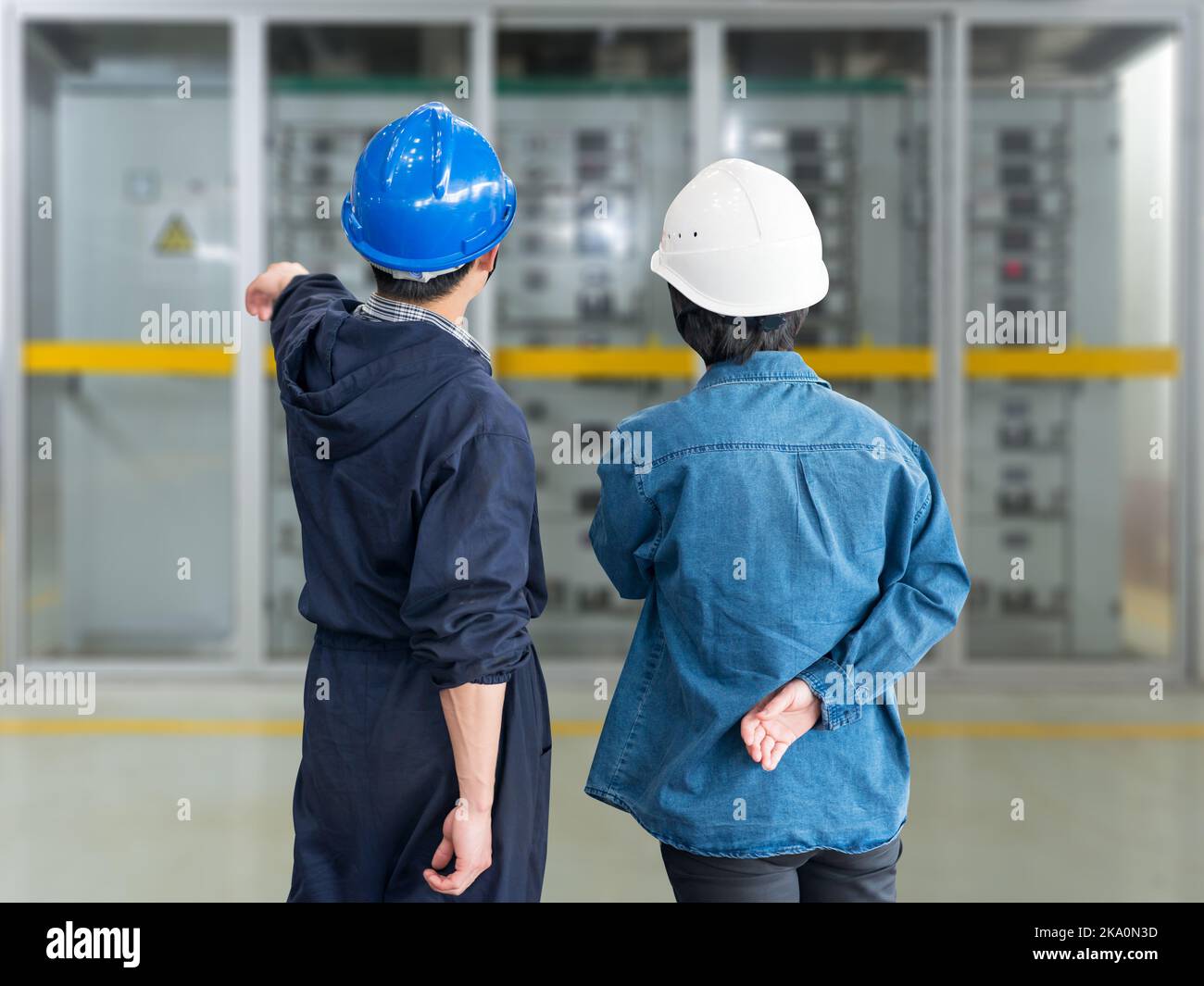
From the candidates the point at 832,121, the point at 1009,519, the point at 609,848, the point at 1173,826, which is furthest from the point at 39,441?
the point at 1173,826

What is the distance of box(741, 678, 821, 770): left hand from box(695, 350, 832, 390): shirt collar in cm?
44

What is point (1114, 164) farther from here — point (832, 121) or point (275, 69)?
point (275, 69)

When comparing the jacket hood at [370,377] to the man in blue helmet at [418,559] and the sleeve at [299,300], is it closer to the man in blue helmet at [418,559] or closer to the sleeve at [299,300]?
the man in blue helmet at [418,559]

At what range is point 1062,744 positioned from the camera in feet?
15.4

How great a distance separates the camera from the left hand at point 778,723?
1.63 meters

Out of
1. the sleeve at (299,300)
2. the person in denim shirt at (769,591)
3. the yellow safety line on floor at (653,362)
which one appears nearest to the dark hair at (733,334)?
the person in denim shirt at (769,591)

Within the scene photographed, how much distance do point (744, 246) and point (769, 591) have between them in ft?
1.71

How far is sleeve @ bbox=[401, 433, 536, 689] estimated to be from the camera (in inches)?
61.8

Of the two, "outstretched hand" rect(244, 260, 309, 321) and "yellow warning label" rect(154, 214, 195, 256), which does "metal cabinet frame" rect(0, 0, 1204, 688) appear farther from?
"outstretched hand" rect(244, 260, 309, 321)

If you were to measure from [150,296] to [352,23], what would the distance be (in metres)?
1.71

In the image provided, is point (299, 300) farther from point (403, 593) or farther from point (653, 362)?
point (653, 362)

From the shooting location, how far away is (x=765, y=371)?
5.55ft

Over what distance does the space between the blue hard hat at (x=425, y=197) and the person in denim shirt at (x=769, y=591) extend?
1.08 feet

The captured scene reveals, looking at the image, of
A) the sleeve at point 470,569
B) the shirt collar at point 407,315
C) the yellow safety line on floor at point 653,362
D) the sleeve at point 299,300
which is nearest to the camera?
the sleeve at point 470,569
